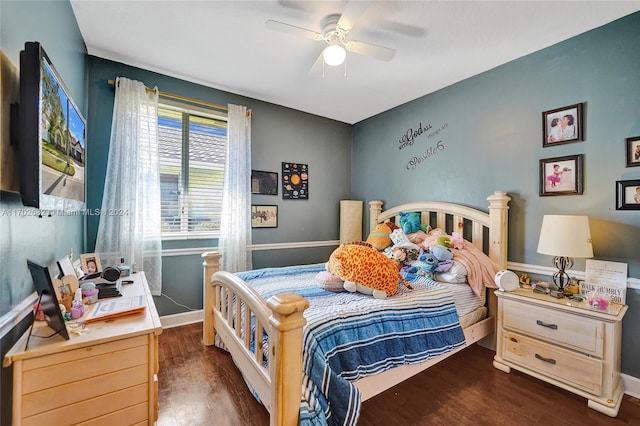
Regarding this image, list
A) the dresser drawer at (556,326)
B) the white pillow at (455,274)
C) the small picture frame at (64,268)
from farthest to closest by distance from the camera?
the white pillow at (455,274) → the dresser drawer at (556,326) → the small picture frame at (64,268)

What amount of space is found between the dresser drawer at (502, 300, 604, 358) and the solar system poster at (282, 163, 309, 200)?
260 centimetres

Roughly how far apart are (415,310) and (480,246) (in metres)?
1.31

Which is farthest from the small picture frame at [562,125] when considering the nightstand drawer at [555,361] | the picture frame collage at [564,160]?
the nightstand drawer at [555,361]

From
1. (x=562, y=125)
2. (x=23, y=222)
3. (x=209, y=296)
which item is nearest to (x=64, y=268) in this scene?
(x=23, y=222)

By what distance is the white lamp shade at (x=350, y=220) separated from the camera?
3.98 meters

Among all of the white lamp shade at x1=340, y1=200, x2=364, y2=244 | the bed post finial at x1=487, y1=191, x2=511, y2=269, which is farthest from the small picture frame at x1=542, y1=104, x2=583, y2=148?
the white lamp shade at x1=340, y1=200, x2=364, y2=244

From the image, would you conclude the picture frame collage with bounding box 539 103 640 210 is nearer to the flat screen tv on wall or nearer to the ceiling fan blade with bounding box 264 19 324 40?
the ceiling fan blade with bounding box 264 19 324 40

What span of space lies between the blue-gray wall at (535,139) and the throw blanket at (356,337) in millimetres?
1181

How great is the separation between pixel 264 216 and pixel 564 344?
3.03 m

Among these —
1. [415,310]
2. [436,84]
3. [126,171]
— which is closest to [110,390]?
[415,310]

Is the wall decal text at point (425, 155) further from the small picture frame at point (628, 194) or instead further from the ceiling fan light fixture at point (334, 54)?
the ceiling fan light fixture at point (334, 54)

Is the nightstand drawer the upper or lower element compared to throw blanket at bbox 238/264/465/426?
lower

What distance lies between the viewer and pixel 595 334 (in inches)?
69.6

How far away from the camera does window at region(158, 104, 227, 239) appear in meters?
2.94
